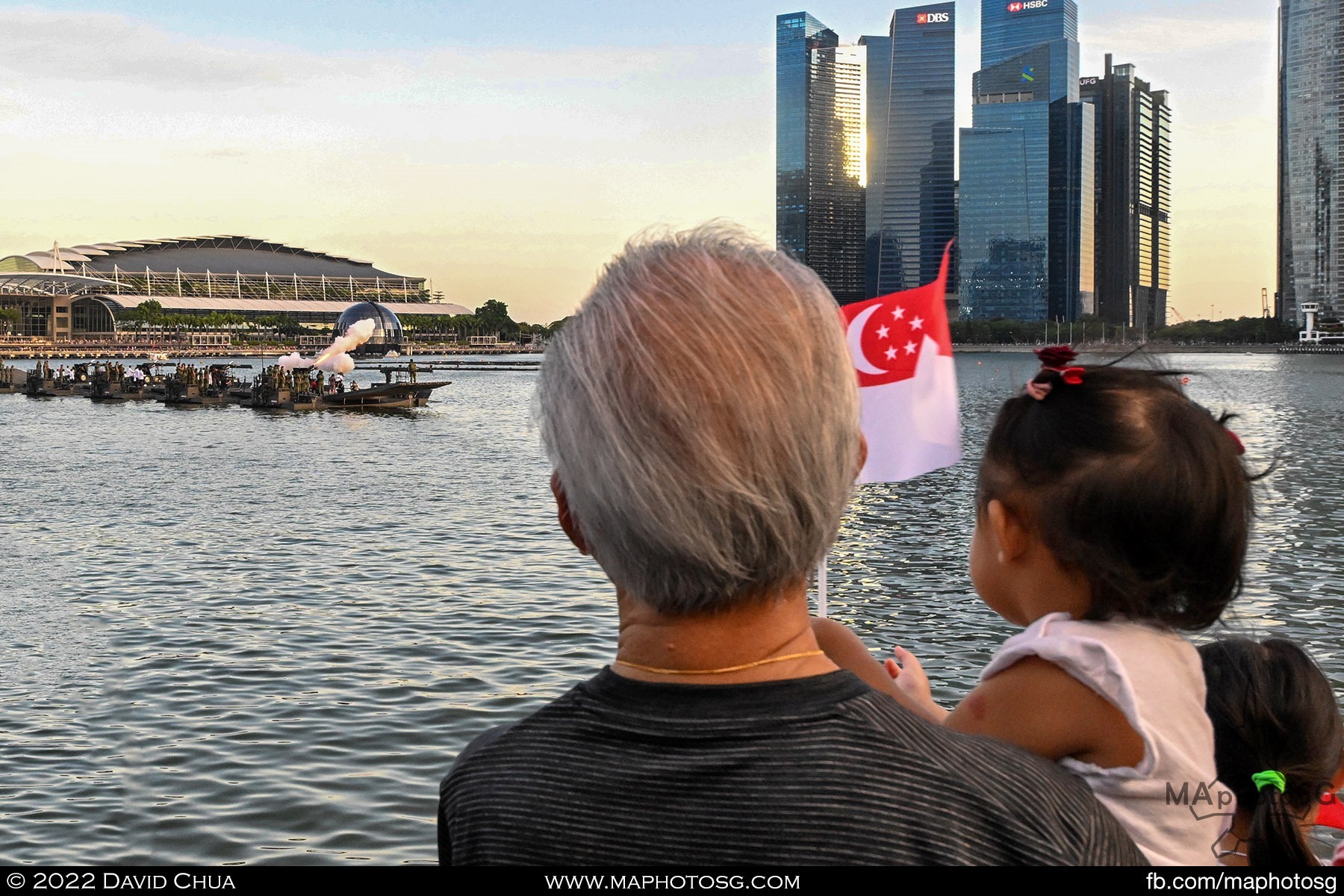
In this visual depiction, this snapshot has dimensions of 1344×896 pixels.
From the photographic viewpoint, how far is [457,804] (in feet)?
4.30

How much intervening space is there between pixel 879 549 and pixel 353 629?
7.20 metres

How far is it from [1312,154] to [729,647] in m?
190

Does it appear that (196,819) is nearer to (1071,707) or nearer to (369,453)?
(1071,707)

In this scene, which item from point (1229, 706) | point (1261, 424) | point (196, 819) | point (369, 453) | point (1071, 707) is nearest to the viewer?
point (1071, 707)

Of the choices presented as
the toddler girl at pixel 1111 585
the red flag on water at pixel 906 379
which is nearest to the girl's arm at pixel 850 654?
the toddler girl at pixel 1111 585

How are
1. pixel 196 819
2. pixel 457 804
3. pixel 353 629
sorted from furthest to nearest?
pixel 353 629 < pixel 196 819 < pixel 457 804

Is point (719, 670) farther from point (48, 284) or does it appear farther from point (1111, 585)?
point (48, 284)

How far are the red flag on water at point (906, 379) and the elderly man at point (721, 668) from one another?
222 cm

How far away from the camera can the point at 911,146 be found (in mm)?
131375

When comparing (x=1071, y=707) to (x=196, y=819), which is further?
(x=196, y=819)

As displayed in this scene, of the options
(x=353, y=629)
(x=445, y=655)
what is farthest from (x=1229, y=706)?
(x=353, y=629)

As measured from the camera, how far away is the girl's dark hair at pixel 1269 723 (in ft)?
7.37

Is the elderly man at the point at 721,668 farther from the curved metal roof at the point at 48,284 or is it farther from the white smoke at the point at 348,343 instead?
the curved metal roof at the point at 48,284

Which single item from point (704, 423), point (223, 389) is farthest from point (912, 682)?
point (223, 389)
